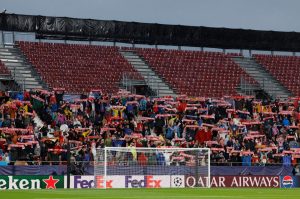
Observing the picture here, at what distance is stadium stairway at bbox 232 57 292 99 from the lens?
55094 mm

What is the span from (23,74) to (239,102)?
12.8 metres

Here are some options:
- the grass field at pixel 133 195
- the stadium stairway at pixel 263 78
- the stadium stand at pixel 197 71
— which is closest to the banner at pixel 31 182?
the grass field at pixel 133 195

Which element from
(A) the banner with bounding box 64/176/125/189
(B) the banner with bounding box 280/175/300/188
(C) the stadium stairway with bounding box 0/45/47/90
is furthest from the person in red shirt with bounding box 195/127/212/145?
(C) the stadium stairway with bounding box 0/45/47/90

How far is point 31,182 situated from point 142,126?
33.2ft

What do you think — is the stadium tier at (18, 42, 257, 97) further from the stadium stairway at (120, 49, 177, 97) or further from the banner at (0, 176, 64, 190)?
the banner at (0, 176, 64, 190)

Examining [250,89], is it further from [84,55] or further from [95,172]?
[95,172]

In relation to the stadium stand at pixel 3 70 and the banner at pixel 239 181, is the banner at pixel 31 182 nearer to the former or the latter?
the banner at pixel 239 181

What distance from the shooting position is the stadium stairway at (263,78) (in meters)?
55.1

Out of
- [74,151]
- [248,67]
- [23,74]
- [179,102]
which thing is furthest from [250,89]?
[74,151]

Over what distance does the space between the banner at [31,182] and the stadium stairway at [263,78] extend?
78.7ft

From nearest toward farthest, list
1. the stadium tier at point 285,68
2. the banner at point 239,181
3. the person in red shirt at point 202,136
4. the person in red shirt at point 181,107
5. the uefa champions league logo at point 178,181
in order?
the uefa champions league logo at point 178,181 < the banner at point 239,181 < the person in red shirt at point 202,136 < the person in red shirt at point 181,107 < the stadium tier at point 285,68

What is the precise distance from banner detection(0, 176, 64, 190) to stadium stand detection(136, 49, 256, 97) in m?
19.0

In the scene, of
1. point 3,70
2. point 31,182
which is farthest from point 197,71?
point 31,182

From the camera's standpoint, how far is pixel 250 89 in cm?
5425
